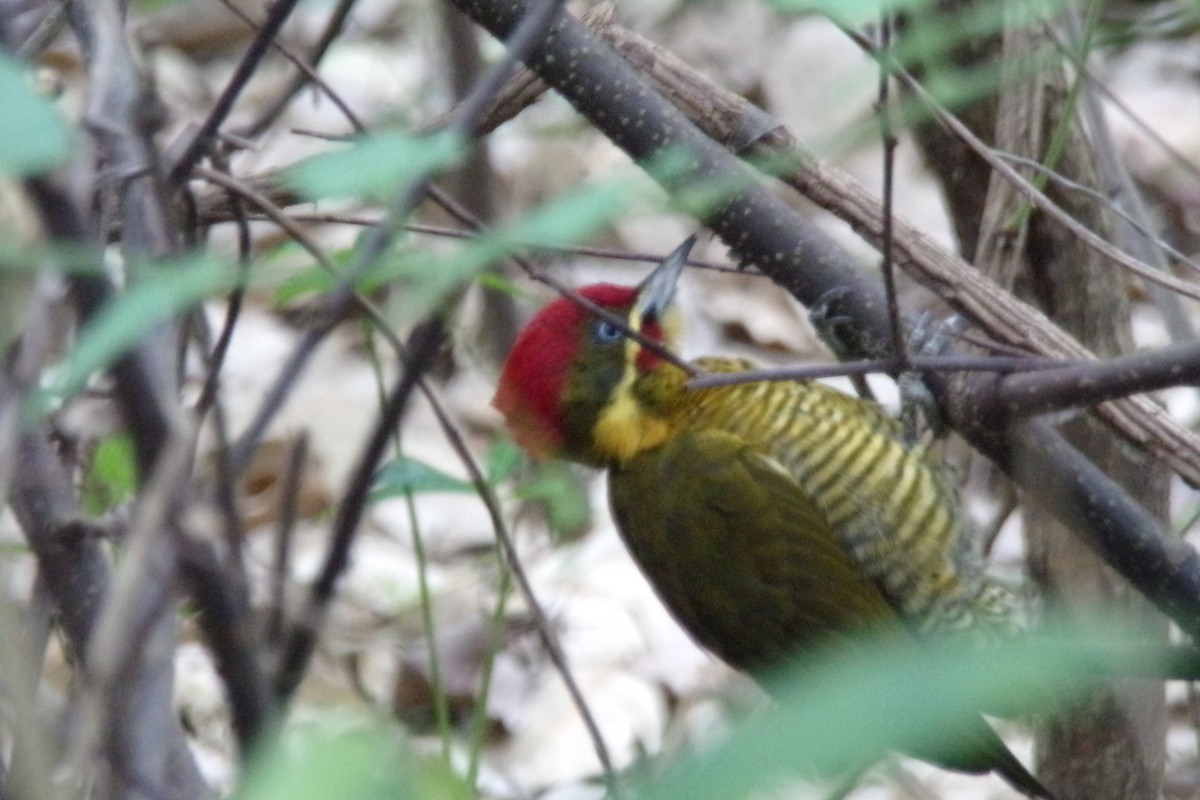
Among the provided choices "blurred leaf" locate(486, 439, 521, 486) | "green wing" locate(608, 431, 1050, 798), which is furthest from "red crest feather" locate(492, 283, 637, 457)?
"blurred leaf" locate(486, 439, 521, 486)

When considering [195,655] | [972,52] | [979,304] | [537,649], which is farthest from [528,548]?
[979,304]

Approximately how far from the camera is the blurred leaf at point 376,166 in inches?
27.2

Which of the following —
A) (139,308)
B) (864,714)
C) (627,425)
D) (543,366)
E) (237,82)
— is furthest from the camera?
(627,425)

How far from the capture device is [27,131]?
1.97 ft

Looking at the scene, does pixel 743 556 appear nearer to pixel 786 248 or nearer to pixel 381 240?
pixel 786 248

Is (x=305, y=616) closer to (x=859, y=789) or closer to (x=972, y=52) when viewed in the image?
(x=972, y=52)

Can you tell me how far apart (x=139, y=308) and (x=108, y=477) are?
1.36m

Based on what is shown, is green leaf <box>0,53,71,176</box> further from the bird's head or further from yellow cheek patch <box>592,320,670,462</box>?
yellow cheek patch <box>592,320,670,462</box>

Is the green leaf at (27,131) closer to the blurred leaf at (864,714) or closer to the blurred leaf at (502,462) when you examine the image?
the blurred leaf at (864,714)

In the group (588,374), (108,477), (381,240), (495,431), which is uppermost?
Result: (381,240)

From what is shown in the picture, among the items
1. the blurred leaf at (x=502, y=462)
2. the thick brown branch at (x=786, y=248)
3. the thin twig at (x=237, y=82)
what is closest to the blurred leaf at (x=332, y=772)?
the thin twig at (x=237, y=82)

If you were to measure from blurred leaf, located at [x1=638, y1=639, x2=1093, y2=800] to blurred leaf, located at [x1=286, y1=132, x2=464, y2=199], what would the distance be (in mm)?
257

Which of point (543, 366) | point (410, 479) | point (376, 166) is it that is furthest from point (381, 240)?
point (543, 366)

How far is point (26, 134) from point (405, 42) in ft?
19.5
